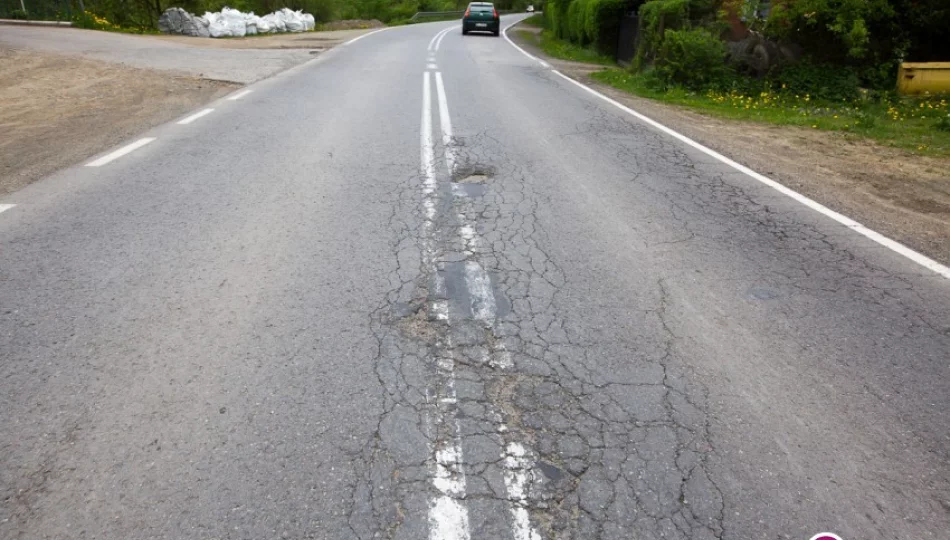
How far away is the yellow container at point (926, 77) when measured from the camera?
39.9ft

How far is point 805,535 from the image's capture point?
2.40 m

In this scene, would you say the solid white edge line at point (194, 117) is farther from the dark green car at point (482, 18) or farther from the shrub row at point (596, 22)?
the dark green car at point (482, 18)

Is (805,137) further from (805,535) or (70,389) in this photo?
(70,389)

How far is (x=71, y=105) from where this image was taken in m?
10.3

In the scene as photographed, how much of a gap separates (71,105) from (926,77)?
50.5 feet

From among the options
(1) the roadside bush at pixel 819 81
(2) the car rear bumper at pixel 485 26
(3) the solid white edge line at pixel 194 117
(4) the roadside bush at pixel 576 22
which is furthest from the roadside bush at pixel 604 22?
(3) the solid white edge line at pixel 194 117

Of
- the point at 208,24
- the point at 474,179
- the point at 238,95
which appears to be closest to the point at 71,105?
the point at 238,95

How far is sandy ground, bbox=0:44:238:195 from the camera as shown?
7.34m

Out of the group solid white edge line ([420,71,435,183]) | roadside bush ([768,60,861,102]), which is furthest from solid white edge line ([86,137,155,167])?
roadside bush ([768,60,861,102])

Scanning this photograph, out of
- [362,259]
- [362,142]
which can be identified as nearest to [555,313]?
[362,259]

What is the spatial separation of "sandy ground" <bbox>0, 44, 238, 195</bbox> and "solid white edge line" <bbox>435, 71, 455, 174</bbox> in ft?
13.2

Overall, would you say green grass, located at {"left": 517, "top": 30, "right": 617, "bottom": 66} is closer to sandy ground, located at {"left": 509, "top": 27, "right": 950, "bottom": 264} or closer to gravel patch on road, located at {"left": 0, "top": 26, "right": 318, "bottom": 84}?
gravel patch on road, located at {"left": 0, "top": 26, "right": 318, "bottom": 84}

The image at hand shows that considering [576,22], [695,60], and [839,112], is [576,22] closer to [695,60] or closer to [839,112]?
[695,60]

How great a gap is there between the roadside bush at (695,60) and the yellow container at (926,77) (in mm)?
3294
